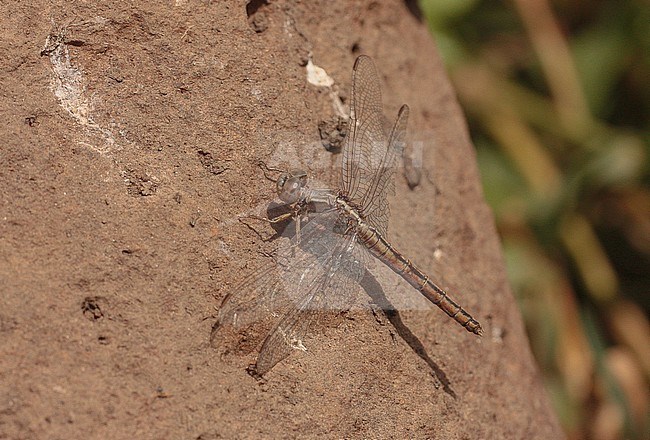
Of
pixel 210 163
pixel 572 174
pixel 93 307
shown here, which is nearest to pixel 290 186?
pixel 210 163

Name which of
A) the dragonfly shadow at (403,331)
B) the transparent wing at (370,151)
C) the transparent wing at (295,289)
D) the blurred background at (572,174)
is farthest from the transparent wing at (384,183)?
the blurred background at (572,174)

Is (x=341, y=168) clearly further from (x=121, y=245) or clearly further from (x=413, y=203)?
(x=121, y=245)

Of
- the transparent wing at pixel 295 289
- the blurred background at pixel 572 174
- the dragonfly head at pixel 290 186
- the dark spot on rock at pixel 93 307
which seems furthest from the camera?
the blurred background at pixel 572 174

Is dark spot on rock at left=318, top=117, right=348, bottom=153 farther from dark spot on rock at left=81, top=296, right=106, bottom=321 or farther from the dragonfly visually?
dark spot on rock at left=81, top=296, right=106, bottom=321

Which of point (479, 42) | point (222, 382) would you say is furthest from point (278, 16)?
point (479, 42)

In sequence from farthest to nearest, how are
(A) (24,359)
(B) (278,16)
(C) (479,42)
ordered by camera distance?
(C) (479,42)
(B) (278,16)
(A) (24,359)

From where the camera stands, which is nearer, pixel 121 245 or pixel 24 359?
pixel 24 359

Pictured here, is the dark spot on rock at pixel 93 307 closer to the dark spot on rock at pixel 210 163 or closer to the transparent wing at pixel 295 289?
the transparent wing at pixel 295 289
